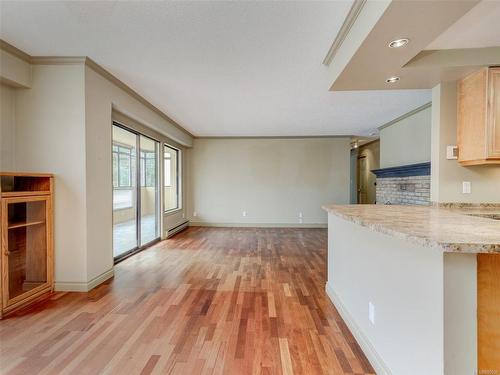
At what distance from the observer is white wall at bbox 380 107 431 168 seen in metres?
4.29

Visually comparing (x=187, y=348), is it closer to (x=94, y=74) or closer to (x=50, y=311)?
(x=50, y=311)

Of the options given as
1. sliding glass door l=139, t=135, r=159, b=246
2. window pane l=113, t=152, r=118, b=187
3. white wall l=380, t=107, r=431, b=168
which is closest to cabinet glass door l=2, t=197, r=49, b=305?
window pane l=113, t=152, r=118, b=187

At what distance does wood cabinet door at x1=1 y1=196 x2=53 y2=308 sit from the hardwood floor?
0.73 ft

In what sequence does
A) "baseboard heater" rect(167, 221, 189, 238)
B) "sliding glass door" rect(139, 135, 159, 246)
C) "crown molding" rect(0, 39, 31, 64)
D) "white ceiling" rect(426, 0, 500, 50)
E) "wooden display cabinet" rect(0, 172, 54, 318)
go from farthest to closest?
"baseboard heater" rect(167, 221, 189, 238)
"sliding glass door" rect(139, 135, 159, 246)
"crown molding" rect(0, 39, 31, 64)
"wooden display cabinet" rect(0, 172, 54, 318)
"white ceiling" rect(426, 0, 500, 50)

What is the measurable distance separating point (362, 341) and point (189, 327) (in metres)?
1.37

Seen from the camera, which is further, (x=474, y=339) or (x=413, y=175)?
(x=413, y=175)

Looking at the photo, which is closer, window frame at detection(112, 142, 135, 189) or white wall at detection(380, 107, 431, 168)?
window frame at detection(112, 142, 135, 189)

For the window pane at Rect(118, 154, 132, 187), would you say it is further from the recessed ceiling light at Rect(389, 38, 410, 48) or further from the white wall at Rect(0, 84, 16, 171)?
the recessed ceiling light at Rect(389, 38, 410, 48)

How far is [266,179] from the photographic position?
6.94 metres

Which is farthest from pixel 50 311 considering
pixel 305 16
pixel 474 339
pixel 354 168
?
pixel 354 168

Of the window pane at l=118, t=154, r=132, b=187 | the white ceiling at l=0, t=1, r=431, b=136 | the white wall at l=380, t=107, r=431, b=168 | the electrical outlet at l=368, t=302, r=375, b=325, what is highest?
the white ceiling at l=0, t=1, r=431, b=136

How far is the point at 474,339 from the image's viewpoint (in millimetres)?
1040

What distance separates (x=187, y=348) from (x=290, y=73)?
2931 millimetres

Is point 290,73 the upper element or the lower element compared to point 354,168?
upper
